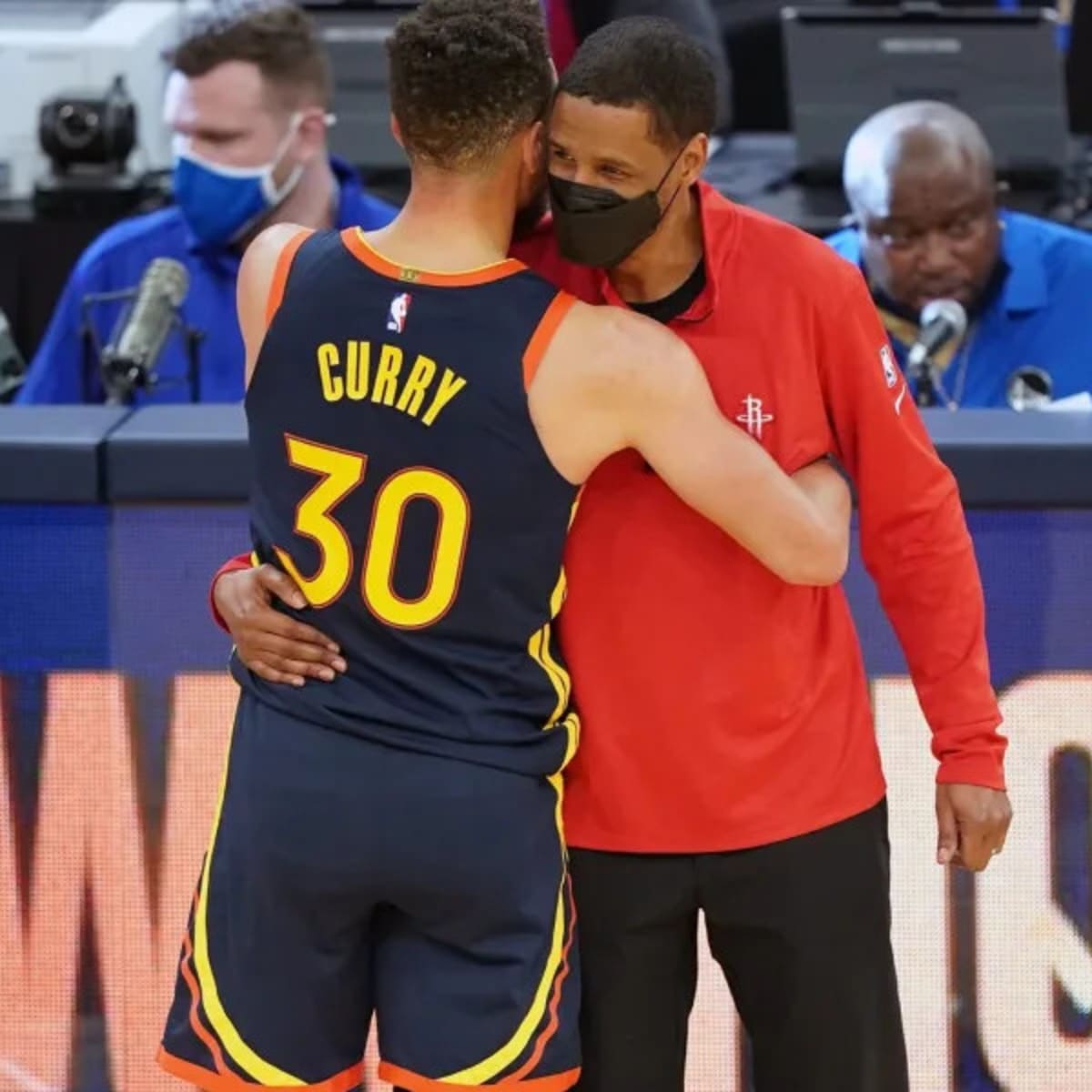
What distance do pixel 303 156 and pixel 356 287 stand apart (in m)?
2.52

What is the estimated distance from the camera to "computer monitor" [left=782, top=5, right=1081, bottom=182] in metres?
5.40

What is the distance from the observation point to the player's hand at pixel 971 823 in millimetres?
2391

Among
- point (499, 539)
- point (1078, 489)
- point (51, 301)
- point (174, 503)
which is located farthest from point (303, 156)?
point (499, 539)

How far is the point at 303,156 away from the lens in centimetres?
461

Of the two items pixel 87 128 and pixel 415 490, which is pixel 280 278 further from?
pixel 87 128

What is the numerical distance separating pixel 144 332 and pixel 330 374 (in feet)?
5.18

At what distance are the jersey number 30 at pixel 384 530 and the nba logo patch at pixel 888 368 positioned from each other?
1.56ft

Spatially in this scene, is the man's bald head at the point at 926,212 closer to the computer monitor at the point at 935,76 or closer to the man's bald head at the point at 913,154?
the man's bald head at the point at 913,154

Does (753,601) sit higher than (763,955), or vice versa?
(753,601)

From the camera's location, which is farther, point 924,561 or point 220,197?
point 220,197

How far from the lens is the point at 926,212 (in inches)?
172

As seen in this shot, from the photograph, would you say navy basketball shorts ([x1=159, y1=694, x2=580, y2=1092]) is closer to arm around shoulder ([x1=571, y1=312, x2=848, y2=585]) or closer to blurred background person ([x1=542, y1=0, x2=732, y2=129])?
arm around shoulder ([x1=571, y1=312, x2=848, y2=585])

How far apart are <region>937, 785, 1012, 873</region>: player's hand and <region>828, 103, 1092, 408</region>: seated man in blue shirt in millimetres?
1930

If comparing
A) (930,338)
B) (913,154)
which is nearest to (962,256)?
(913,154)
